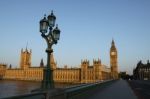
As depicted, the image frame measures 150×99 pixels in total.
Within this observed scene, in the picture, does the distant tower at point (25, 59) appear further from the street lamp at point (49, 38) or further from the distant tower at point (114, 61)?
the street lamp at point (49, 38)

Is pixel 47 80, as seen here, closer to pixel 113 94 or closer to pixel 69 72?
pixel 113 94

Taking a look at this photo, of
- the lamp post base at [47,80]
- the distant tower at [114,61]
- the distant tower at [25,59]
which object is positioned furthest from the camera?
the distant tower at [25,59]

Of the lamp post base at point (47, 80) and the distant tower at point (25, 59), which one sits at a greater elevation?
the distant tower at point (25, 59)

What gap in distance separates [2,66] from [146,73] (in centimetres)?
12254

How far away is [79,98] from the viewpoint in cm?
1426

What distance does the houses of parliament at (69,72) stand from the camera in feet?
431

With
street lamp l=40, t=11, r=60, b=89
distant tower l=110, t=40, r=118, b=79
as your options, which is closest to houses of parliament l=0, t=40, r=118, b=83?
distant tower l=110, t=40, r=118, b=79

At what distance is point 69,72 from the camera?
14675 cm

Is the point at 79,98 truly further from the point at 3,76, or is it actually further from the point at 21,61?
the point at 3,76

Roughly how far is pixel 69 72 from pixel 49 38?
440 ft

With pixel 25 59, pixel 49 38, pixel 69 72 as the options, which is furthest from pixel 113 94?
pixel 25 59

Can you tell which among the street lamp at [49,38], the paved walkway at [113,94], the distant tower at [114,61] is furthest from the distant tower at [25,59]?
the street lamp at [49,38]

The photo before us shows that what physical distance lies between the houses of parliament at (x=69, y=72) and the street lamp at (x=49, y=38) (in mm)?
89217

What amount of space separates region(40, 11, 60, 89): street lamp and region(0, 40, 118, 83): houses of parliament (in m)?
89.2
